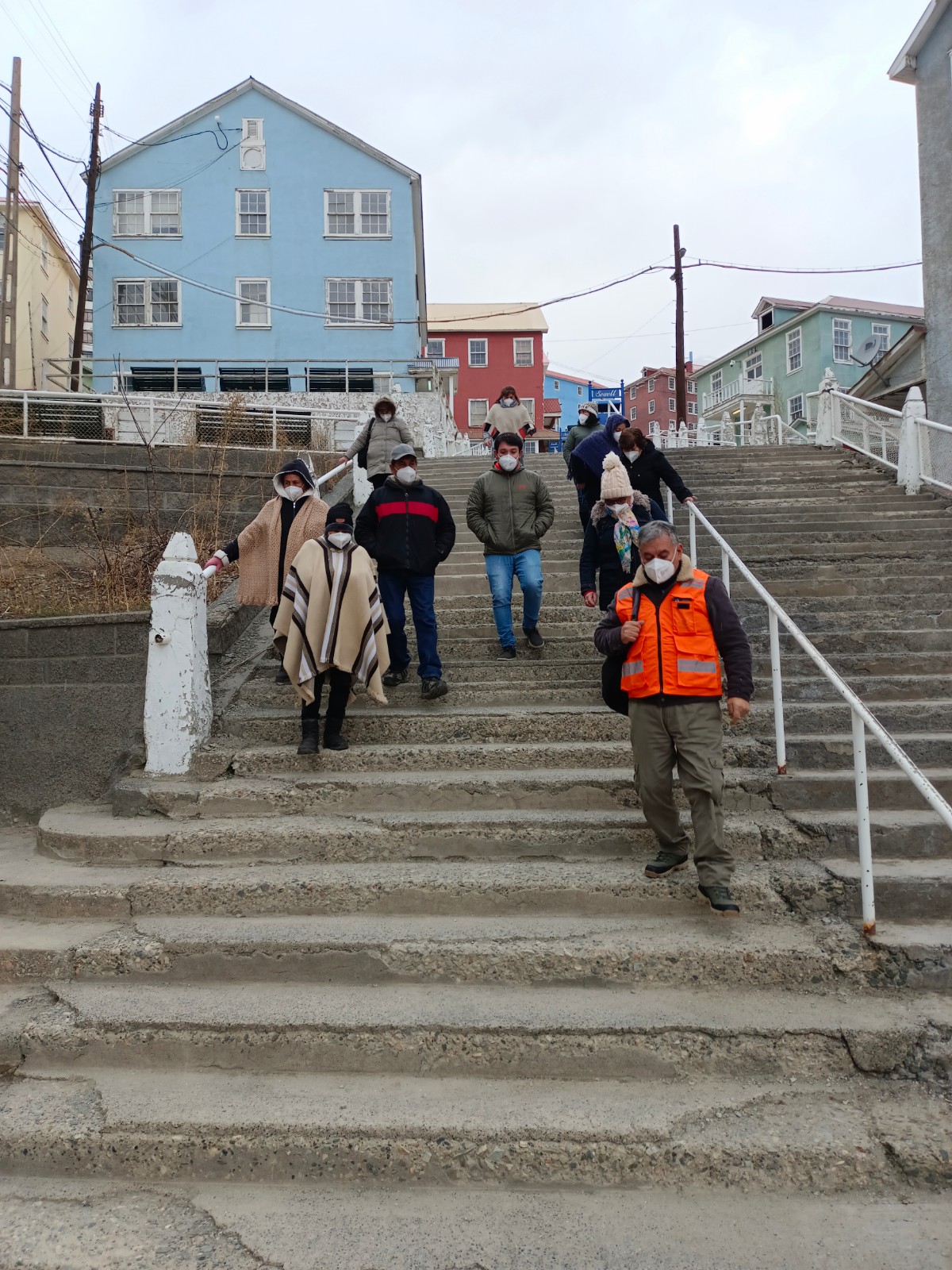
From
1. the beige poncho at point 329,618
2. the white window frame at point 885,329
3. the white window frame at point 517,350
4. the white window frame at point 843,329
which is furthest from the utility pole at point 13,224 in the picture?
the white window frame at point 517,350

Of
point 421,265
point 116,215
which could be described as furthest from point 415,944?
point 421,265

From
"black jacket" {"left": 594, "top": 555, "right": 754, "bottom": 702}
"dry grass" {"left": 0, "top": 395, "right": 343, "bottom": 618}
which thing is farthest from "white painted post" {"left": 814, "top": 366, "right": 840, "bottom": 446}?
"black jacket" {"left": 594, "top": 555, "right": 754, "bottom": 702}

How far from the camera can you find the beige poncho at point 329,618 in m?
4.82

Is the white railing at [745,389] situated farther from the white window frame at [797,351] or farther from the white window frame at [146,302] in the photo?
the white window frame at [146,302]

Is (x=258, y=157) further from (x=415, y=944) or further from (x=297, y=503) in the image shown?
(x=415, y=944)

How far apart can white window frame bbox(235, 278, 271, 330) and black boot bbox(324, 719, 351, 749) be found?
2204 cm

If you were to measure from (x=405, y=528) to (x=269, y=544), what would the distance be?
2.88 ft

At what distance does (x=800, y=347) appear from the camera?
34.4 m

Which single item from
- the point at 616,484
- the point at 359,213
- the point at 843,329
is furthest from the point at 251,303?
the point at 843,329

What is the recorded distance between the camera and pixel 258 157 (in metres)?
24.9

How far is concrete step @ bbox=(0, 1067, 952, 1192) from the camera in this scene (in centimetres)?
270

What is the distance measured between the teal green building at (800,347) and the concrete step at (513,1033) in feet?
96.2

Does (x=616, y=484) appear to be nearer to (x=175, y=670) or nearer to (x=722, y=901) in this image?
(x=722, y=901)

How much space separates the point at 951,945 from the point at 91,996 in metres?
3.37
